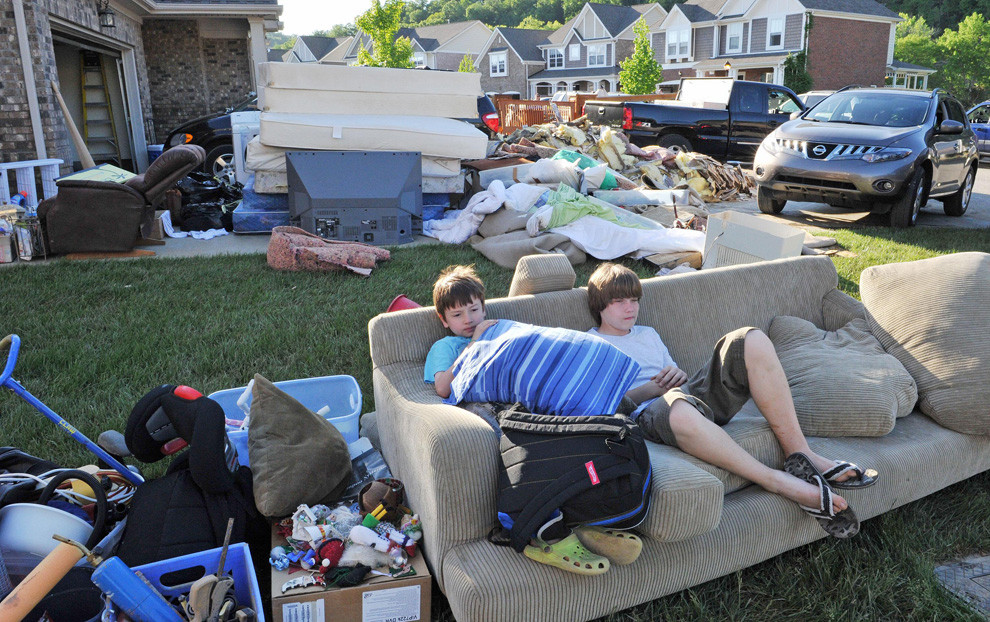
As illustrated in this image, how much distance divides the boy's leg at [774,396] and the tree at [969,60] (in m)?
46.9

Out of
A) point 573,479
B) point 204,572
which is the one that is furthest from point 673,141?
point 204,572

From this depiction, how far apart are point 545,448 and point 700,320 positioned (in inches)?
66.4

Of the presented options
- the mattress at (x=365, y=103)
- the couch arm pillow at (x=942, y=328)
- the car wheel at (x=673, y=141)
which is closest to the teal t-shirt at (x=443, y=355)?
the couch arm pillow at (x=942, y=328)

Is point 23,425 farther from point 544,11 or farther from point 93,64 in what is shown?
point 544,11

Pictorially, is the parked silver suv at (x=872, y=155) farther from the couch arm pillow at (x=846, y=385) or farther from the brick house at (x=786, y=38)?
the brick house at (x=786, y=38)

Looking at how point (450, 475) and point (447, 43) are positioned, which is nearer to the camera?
point (450, 475)

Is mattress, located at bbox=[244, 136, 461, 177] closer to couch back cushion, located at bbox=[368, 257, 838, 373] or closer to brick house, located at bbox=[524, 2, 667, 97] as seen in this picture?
couch back cushion, located at bbox=[368, 257, 838, 373]

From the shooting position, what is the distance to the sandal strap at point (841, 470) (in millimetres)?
2605

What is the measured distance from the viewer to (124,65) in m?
13.9

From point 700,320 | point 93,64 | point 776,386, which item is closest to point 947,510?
Answer: point 776,386

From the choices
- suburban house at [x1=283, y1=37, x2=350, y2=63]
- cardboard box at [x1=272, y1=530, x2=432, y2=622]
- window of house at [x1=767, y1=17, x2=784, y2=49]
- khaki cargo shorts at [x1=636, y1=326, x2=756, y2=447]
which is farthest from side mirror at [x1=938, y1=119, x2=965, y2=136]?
suburban house at [x1=283, y1=37, x2=350, y2=63]

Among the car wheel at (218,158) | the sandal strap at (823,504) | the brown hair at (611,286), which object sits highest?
the car wheel at (218,158)

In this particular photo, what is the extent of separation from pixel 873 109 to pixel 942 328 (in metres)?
7.07

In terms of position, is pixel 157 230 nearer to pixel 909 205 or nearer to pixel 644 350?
pixel 644 350
